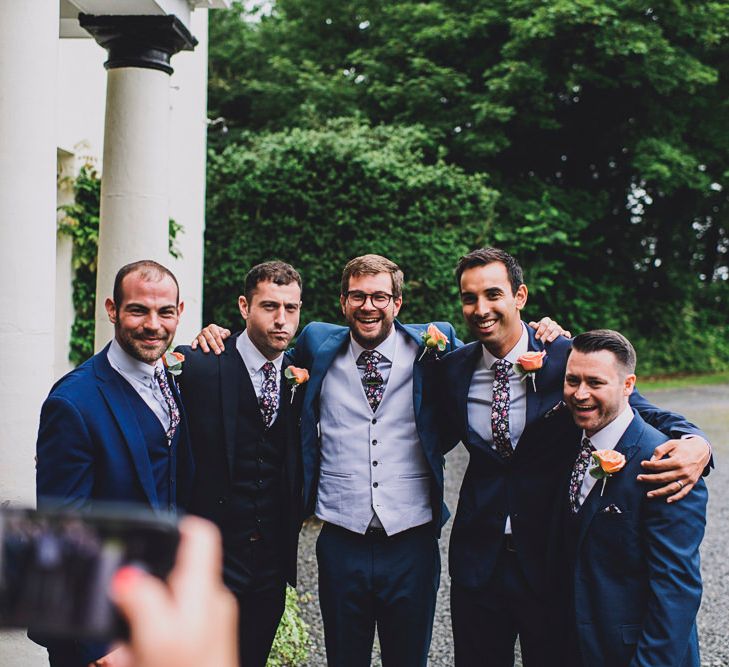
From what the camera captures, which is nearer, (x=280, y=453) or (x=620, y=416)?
(x=620, y=416)

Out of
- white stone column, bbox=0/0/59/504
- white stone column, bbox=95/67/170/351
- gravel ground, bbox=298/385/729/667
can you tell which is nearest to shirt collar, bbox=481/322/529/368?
white stone column, bbox=0/0/59/504

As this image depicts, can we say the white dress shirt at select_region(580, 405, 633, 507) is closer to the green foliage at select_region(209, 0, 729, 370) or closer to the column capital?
the column capital

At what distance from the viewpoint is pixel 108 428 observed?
8.91ft

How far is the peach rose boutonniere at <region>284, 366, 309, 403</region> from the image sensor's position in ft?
11.8

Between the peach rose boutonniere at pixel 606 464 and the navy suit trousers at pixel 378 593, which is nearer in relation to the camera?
the peach rose boutonniere at pixel 606 464

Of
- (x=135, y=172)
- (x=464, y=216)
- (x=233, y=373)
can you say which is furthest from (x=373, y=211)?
(x=233, y=373)

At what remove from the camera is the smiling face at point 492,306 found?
3.46m

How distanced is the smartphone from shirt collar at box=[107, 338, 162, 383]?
6.79ft

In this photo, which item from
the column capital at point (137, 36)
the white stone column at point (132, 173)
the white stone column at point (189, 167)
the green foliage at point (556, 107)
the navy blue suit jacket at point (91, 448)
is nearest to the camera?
the navy blue suit jacket at point (91, 448)

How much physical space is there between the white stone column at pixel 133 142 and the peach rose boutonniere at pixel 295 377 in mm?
2035

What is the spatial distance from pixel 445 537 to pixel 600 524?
4903 mm

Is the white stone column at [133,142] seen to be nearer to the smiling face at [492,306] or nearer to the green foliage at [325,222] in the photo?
the smiling face at [492,306]

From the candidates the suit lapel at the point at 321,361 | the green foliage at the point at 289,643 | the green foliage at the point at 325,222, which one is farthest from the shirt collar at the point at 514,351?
the green foliage at the point at 325,222

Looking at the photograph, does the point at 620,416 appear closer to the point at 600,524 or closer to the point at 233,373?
the point at 600,524
